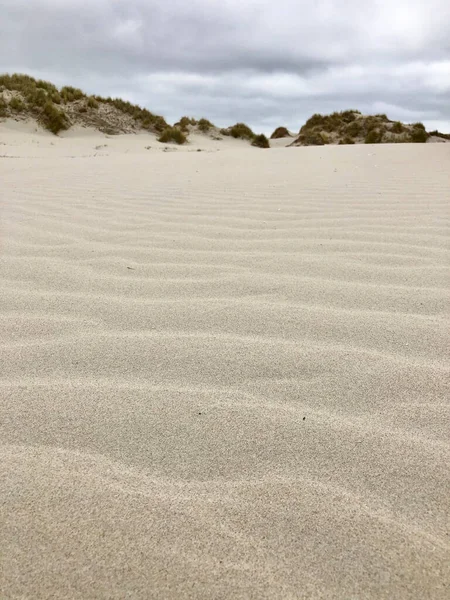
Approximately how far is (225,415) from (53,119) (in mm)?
12799

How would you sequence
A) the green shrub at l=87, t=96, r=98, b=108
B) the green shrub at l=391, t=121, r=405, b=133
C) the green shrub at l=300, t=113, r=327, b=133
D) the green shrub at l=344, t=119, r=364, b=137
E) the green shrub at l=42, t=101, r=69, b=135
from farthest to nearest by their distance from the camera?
the green shrub at l=300, t=113, r=327, b=133 < the green shrub at l=344, t=119, r=364, b=137 < the green shrub at l=391, t=121, r=405, b=133 < the green shrub at l=87, t=96, r=98, b=108 < the green shrub at l=42, t=101, r=69, b=135

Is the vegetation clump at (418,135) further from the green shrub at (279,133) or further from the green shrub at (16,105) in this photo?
the green shrub at (16,105)

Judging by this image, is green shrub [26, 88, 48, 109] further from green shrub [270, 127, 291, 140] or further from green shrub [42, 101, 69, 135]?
green shrub [270, 127, 291, 140]

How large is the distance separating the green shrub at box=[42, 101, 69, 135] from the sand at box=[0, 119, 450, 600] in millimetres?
10536

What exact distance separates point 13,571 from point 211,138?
1529 centimetres

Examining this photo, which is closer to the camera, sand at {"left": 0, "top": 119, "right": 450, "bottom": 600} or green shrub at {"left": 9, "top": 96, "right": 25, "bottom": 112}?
sand at {"left": 0, "top": 119, "right": 450, "bottom": 600}

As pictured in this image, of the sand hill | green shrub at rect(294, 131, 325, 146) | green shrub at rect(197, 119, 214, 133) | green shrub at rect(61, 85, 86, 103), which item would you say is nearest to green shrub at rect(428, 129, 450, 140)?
the sand hill

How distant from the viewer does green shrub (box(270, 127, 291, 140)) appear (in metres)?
18.4

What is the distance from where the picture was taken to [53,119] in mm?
12508

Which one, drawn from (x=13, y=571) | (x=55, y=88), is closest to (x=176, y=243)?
(x=13, y=571)

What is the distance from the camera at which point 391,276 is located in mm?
2205

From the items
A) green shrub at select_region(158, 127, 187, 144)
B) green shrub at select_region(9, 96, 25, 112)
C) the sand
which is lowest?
the sand

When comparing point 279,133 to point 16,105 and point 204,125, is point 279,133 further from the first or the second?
point 16,105

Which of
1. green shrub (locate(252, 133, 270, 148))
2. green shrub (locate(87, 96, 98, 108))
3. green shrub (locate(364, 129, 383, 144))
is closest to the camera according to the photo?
green shrub (locate(87, 96, 98, 108))
